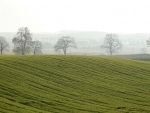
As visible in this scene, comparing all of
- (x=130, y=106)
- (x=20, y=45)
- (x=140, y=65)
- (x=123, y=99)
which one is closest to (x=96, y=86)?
(x=123, y=99)

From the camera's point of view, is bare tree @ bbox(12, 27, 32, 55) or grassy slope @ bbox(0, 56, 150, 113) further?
bare tree @ bbox(12, 27, 32, 55)

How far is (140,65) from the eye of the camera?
187 feet

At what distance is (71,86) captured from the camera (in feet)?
128

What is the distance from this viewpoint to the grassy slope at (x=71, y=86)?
3070cm

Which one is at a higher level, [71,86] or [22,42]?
[22,42]

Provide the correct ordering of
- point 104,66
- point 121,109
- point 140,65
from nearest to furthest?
point 121,109
point 104,66
point 140,65

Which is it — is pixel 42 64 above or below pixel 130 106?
above

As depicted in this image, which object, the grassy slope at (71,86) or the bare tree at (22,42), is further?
the bare tree at (22,42)

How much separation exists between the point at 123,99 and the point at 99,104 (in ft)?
14.5

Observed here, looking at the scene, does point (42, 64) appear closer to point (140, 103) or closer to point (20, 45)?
point (140, 103)

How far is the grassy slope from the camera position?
30.7 m

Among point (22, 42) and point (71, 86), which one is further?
point (22, 42)

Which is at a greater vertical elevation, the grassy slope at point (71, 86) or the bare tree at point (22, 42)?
the bare tree at point (22, 42)

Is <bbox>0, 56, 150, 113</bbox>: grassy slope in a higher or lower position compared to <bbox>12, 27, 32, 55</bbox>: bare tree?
lower
